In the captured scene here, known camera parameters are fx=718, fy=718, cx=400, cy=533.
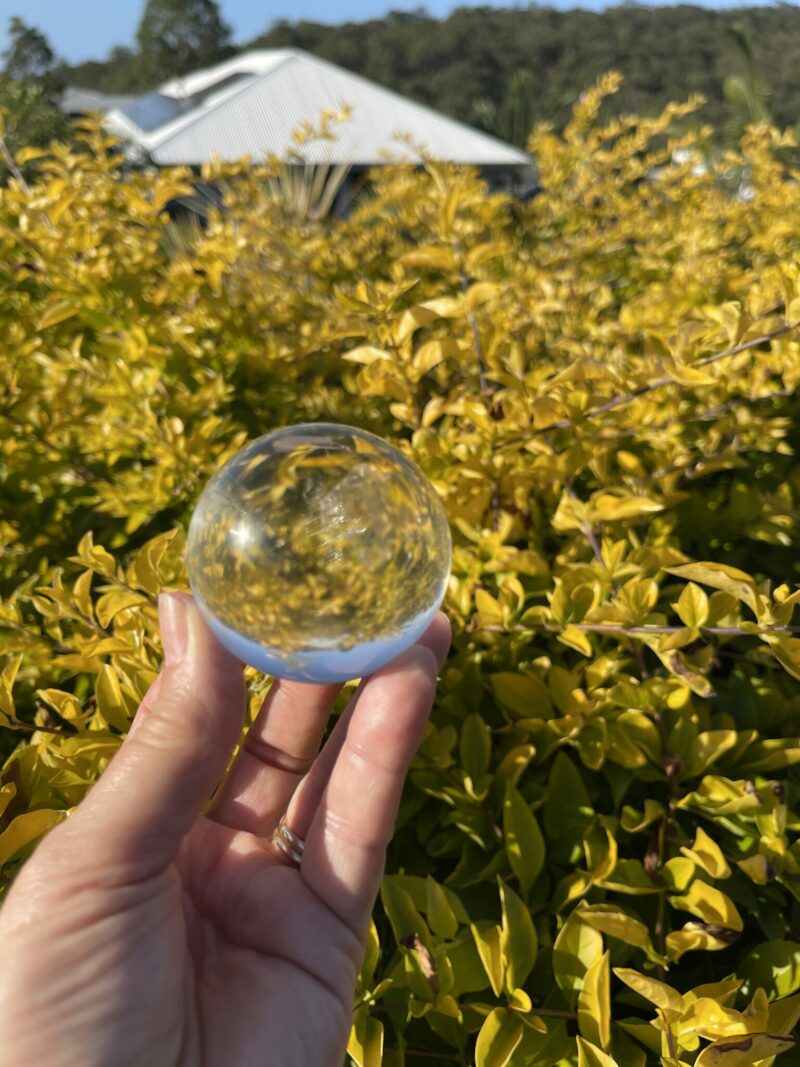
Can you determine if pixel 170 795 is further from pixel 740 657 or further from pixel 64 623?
pixel 740 657

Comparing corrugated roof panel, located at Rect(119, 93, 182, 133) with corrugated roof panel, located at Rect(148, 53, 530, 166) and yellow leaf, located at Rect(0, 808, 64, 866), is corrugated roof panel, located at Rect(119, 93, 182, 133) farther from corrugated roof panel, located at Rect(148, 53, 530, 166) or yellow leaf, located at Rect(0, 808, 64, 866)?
yellow leaf, located at Rect(0, 808, 64, 866)

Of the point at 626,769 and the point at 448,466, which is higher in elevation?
the point at 448,466

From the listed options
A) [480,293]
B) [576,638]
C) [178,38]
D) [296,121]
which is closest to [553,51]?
[178,38]

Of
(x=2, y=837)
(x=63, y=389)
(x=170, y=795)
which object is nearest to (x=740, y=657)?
(x=170, y=795)

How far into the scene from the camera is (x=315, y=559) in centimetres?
94

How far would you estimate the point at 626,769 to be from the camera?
52.2 inches

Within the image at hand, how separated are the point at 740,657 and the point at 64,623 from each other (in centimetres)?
156

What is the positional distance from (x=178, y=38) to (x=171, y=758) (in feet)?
255

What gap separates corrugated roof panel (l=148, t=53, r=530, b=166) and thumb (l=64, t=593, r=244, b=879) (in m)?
19.9

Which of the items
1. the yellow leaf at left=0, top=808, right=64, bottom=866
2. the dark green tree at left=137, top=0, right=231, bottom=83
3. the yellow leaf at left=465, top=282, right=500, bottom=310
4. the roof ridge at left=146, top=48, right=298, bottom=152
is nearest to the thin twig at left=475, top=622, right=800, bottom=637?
the yellow leaf at left=465, top=282, right=500, bottom=310

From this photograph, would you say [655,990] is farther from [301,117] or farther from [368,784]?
[301,117]

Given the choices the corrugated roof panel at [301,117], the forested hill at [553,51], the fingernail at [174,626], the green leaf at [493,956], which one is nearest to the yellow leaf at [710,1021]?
the green leaf at [493,956]

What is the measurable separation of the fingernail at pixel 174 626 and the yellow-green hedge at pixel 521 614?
28 centimetres

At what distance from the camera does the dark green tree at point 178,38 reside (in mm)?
61500
